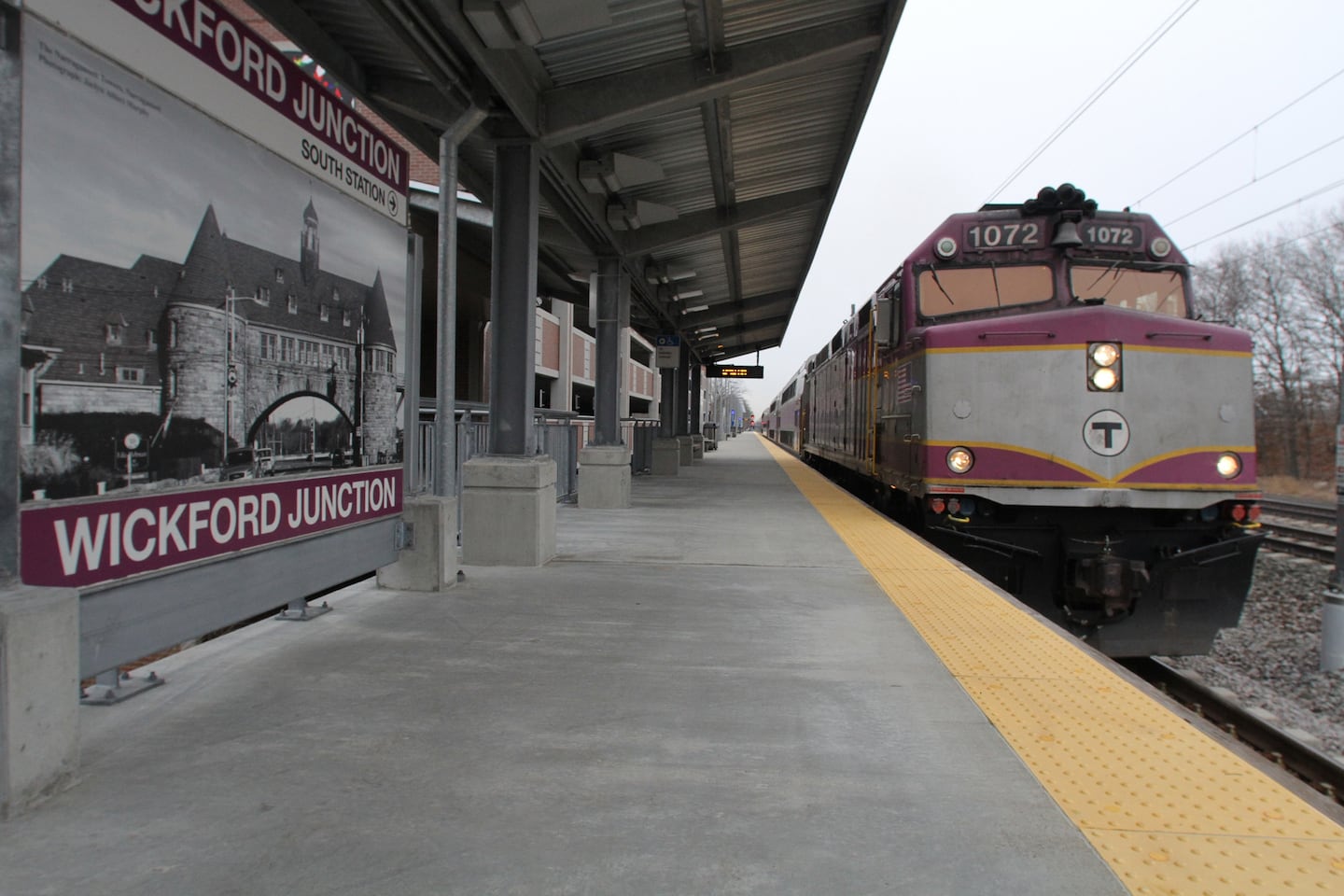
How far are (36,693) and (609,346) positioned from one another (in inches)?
405

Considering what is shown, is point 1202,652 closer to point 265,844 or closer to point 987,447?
point 987,447

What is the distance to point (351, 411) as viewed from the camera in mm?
5125

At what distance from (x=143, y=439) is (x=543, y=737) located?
1951 mm

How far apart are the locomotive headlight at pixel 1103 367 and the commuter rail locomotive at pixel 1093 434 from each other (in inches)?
0.4

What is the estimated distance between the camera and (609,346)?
496 inches

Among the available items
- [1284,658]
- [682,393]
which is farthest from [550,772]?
[682,393]

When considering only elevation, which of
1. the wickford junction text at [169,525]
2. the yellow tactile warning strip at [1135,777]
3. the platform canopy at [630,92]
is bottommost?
the yellow tactile warning strip at [1135,777]

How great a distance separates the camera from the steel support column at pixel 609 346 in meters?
12.3

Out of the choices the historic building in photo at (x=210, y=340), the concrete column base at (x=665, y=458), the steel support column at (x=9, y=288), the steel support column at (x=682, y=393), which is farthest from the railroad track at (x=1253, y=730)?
the steel support column at (x=682, y=393)

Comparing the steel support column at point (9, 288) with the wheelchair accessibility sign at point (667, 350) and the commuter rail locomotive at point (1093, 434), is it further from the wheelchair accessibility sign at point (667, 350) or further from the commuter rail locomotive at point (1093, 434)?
the wheelchair accessibility sign at point (667, 350)

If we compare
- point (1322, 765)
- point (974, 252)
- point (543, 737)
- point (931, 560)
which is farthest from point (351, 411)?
point (1322, 765)

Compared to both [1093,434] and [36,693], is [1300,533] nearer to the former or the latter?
[1093,434]

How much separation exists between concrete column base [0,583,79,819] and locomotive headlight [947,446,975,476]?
6.07 meters

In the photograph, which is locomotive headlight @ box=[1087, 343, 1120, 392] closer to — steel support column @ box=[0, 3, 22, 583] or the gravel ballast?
the gravel ballast
